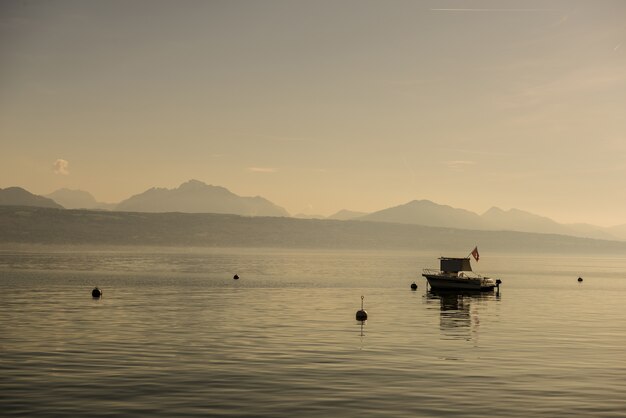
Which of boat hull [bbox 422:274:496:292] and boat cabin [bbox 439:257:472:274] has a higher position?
boat cabin [bbox 439:257:472:274]

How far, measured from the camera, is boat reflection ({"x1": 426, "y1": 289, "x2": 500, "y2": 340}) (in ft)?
233

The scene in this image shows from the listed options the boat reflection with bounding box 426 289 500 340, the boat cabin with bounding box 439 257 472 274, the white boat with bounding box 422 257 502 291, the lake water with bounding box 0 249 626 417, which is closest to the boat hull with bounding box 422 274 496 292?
the white boat with bounding box 422 257 502 291

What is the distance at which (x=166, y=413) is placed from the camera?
112 ft

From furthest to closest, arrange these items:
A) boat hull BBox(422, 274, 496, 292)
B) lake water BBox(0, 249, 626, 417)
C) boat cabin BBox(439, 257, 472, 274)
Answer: boat cabin BBox(439, 257, 472, 274), boat hull BBox(422, 274, 496, 292), lake water BBox(0, 249, 626, 417)

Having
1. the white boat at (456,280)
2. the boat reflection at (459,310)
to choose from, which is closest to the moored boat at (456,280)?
the white boat at (456,280)

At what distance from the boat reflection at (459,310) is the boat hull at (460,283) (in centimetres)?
89

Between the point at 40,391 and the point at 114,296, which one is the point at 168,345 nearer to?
the point at 40,391

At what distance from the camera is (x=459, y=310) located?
96938 millimetres

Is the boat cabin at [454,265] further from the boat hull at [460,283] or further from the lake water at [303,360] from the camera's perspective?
the lake water at [303,360]

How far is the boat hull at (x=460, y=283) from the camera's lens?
12825 cm

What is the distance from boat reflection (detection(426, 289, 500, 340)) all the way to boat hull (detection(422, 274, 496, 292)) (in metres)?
0.89

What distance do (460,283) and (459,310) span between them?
33270 millimetres

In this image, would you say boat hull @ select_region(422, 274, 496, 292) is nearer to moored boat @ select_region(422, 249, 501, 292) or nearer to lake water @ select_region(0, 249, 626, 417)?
moored boat @ select_region(422, 249, 501, 292)

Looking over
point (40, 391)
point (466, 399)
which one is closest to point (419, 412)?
point (466, 399)
